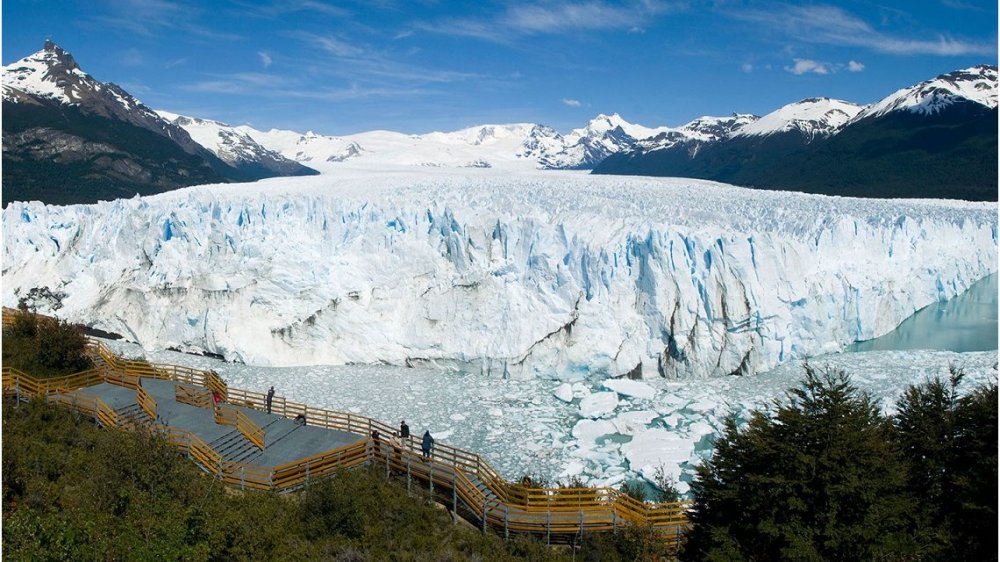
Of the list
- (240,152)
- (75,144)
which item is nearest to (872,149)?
(75,144)

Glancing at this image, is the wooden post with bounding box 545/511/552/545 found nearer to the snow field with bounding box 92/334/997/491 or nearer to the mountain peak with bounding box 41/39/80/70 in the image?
the snow field with bounding box 92/334/997/491

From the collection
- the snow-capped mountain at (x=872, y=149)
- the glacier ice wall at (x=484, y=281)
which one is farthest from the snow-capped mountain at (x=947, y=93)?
the glacier ice wall at (x=484, y=281)

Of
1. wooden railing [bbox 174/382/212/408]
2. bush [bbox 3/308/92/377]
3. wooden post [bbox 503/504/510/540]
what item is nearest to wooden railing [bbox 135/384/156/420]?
wooden railing [bbox 174/382/212/408]

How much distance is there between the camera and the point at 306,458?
29.2 feet

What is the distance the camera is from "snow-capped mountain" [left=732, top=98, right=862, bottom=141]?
97.3m

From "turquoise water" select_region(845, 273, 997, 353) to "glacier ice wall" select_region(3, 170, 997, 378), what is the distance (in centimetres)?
53

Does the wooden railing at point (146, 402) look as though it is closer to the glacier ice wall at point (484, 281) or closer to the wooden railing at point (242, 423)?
the wooden railing at point (242, 423)

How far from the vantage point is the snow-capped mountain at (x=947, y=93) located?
2965 inches

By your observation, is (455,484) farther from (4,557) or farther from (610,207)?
(610,207)

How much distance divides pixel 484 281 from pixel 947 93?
80.6 metres

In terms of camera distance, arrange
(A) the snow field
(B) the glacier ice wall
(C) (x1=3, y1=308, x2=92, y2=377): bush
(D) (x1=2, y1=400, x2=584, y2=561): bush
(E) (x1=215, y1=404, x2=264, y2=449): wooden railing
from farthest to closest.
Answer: (B) the glacier ice wall, (C) (x1=3, y1=308, x2=92, y2=377): bush, (A) the snow field, (E) (x1=215, y1=404, x2=264, y2=449): wooden railing, (D) (x1=2, y1=400, x2=584, y2=561): bush

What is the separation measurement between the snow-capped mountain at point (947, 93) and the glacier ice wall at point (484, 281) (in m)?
67.9

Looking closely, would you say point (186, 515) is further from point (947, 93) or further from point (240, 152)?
point (240, 152)

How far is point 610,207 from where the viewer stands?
66.3 feet
